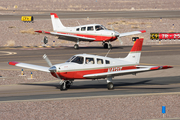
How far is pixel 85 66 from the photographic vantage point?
20.0 m

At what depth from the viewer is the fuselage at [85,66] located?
63.3 ft

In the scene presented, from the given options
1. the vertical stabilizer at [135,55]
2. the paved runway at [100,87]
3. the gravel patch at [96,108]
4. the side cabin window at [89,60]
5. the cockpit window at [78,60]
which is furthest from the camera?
the vertical stabilizer at [135,55]

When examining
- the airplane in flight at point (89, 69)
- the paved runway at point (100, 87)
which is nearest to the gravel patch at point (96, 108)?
the paved runway at point (100, 87)

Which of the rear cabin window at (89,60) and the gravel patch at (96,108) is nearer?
the gravel patch at (96,108)

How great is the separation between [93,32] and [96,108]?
87.9 feet

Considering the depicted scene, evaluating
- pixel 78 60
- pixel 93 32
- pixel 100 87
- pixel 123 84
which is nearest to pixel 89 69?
pixel 78 60

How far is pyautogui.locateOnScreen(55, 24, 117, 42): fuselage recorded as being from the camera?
42.4 m

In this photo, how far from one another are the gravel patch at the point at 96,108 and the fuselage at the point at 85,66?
1.88m

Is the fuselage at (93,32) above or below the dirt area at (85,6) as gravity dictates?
below

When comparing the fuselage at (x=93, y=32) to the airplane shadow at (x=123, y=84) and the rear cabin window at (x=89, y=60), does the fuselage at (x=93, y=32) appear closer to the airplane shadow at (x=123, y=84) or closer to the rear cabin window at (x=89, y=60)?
the airplane shadow at (x=123, y=84)

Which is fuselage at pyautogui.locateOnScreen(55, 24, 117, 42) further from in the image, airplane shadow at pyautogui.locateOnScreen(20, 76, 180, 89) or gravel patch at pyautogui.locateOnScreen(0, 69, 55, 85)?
airplane shadow at pyautogui.locateOnScreen(20, 76, 180, 89)

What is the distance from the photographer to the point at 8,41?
167ft

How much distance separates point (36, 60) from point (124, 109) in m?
19.8

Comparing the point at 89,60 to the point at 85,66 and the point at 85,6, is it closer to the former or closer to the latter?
the point at 85,66
